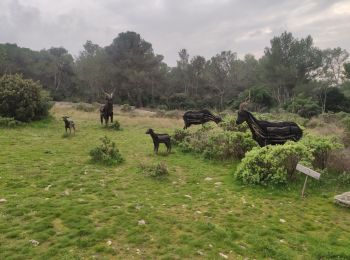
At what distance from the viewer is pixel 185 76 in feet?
188

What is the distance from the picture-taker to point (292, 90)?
1918 inches

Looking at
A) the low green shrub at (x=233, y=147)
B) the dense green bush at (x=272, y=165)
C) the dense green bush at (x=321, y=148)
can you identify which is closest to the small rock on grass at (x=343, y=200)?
the dense green bush at (x=272, y=165)

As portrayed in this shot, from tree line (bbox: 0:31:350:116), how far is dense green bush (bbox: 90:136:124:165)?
31.3 meters

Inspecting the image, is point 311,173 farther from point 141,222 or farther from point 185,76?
point 185,76

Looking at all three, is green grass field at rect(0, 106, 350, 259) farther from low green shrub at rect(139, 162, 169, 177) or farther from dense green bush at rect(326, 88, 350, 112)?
dense green bush at rect(326, 88, 350, 112)

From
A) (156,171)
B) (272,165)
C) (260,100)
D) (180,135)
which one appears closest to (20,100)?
(180,135)

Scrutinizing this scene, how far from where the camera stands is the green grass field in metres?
5.70

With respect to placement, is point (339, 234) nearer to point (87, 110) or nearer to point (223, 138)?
point (223, 138)

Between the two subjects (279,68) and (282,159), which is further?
(279,68)

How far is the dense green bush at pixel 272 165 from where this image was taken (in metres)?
9.75

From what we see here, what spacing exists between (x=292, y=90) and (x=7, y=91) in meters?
40.6

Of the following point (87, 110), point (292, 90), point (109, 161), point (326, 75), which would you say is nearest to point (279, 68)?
point (292, 90)

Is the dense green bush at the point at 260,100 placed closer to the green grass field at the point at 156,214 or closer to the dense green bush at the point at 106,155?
the green grass field at the point at 156,214

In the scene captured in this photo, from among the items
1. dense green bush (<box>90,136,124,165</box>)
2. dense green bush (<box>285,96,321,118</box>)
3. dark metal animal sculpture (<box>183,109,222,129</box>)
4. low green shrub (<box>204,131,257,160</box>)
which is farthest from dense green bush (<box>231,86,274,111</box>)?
dense green bush (<box>90,136,124,165</box>)
